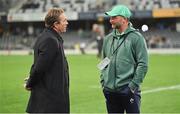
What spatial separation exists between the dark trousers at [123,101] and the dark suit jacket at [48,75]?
84 cm

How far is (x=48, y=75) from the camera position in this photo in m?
6.97

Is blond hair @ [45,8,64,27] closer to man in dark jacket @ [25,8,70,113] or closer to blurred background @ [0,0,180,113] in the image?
man in dark jacket @ [25,8,70,113]

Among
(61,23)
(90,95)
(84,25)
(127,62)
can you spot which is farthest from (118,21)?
(84,25)

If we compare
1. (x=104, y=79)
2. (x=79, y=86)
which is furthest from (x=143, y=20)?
(x=104, y=79)

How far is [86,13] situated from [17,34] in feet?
32.0

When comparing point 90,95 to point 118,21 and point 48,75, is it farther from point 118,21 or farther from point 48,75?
point 48,75

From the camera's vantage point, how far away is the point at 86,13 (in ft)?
186

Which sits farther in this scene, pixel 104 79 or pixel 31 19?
pixel 31 19

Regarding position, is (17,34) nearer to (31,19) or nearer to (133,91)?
(31,19)

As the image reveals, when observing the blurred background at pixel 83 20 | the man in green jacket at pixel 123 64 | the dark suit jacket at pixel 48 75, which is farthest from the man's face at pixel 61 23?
the blurred background at pixel 83 20

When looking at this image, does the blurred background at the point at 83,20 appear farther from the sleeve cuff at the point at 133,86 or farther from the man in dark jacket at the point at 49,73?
the man in dark jacket at the point at 49,73

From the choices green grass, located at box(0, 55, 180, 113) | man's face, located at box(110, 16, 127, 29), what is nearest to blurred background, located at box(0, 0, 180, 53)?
green grass, located at box(0, 55, 180, 113)

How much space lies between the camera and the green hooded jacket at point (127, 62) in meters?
7.35

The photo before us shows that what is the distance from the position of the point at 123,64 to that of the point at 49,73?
42.5 inches
